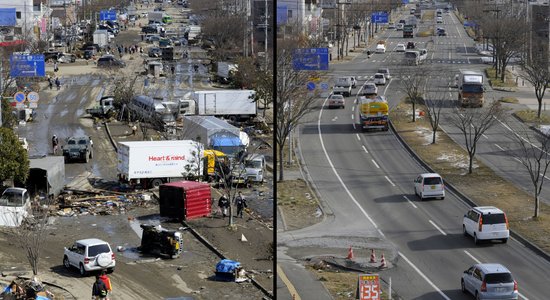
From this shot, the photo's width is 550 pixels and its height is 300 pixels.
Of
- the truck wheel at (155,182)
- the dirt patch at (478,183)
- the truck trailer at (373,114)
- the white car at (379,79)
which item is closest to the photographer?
the dirt patch at (478,183)

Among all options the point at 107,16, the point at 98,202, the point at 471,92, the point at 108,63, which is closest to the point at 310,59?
the point at 471,92

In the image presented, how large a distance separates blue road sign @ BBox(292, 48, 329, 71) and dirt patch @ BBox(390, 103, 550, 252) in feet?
20.4

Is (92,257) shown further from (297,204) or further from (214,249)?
(297,204)

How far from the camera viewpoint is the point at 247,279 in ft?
90.5

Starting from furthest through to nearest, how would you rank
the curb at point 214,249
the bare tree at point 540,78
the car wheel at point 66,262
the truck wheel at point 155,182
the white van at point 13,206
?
the bare tree at point 540,78
the truck wheel at point 155,182
the white van at point 13,206
the car wheel at point 66,262
the curb at point 214,249

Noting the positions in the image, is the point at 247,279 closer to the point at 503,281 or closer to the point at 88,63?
the point at 503,281

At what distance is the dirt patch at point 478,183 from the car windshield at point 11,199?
689 inches

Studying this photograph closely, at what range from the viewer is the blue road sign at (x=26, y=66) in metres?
61.5

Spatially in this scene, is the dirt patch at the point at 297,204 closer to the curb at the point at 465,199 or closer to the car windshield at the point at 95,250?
the curb at the point at 465,199

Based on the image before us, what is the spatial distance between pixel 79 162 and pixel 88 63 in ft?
168

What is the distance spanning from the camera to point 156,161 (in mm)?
40938

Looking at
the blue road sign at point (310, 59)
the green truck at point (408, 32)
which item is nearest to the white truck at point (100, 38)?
the green truck at point (408, 32)

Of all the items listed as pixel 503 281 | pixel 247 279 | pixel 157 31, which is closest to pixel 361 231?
pixel 247 279

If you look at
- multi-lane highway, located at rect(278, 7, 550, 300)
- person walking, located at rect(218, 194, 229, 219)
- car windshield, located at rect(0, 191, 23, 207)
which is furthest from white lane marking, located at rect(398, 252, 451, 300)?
car windshield, located at rect(0, 191, 23, 207)
